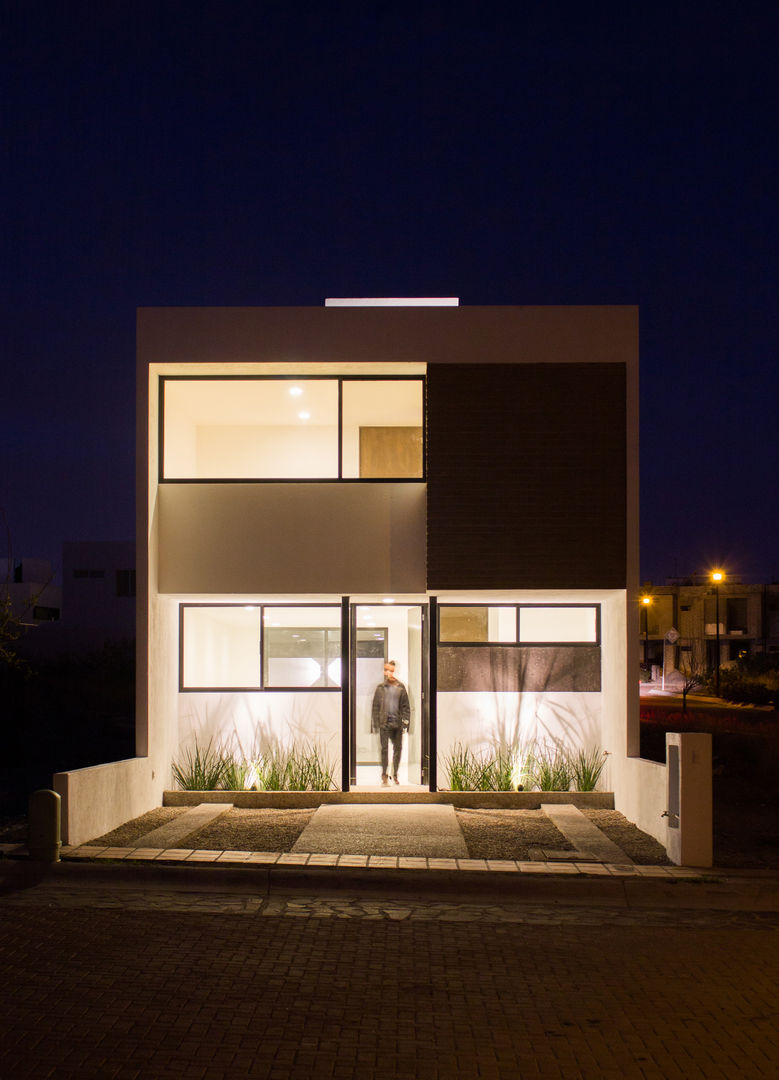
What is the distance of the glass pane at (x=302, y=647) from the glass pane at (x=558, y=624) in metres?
2.67

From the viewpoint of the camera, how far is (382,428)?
1307 cm

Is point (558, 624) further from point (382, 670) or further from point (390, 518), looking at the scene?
point (390, 518)

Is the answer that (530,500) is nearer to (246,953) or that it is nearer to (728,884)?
(728,884)

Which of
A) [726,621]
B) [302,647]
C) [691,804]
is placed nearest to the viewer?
[691,804]

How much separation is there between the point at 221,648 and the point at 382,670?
2.33m

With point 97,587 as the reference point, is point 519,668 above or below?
below

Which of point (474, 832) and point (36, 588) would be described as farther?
point (36, 588)

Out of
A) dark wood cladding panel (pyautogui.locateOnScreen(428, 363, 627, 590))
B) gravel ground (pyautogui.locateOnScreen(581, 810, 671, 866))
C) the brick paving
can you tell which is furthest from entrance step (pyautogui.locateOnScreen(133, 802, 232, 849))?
gravel ground (pyautogui.locateOnScreen(581, 810, 671, 866))

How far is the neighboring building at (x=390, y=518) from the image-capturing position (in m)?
12.4

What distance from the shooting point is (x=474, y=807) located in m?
12.4

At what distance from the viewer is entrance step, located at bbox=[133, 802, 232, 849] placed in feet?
32.7

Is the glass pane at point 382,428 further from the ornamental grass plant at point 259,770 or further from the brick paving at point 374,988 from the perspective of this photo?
the brick paving at point 374,988

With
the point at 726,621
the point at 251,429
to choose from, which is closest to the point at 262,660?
the point at 251,429

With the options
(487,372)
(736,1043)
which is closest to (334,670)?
(487,372)
